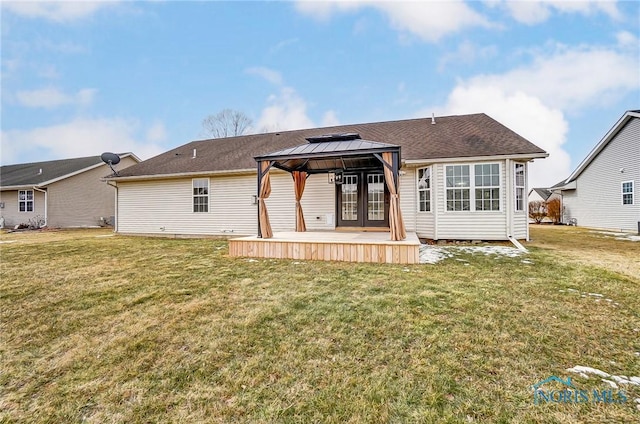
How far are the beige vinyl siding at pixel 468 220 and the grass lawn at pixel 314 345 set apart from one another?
357 centimetres

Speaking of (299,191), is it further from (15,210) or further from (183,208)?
(15,210)

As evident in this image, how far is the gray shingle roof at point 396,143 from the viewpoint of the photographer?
8.59 meters

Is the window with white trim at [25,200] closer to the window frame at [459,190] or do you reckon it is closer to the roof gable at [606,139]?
the window frame at [459,190]

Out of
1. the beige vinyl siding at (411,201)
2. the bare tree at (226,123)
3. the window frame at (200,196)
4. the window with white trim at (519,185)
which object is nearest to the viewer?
the window with white trim at (519,185)

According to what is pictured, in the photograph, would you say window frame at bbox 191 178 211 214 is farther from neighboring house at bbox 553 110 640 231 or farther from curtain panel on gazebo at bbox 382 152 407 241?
neighboring house at bbox 553 110 640 231

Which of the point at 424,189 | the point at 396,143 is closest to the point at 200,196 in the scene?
the point at 396,143

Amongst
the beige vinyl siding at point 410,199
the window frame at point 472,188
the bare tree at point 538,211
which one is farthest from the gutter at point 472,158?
the bare tree at point 538,211

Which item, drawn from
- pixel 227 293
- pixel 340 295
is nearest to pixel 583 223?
pixel 340 295

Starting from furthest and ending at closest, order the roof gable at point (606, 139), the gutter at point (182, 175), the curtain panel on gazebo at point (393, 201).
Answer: the roof gable at point (606, 139)
the gutter at point (182, 175)
the curtain panel on gazebo at point (393, 201)

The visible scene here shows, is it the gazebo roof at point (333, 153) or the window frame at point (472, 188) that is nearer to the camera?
the gazebo roof at point (333, 153)

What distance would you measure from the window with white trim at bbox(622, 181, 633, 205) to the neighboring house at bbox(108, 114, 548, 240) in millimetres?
7445

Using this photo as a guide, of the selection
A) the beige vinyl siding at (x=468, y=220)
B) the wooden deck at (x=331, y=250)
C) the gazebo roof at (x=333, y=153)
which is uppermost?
the gazebo roof at (x=333, y=153)

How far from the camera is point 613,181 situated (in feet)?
43.7

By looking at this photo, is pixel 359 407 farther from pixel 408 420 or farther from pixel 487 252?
pixel 487 252
